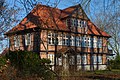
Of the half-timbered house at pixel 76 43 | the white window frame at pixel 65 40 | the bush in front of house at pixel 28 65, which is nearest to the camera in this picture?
Result: the bush in front of house at pixel 28 65

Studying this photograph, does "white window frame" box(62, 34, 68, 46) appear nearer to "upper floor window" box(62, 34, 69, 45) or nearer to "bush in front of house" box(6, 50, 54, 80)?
"upper floor window" box(62, 34, 69, 45)

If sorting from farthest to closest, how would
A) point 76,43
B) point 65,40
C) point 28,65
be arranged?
1. point 76,43
2. point 65,40
3. point 28,65

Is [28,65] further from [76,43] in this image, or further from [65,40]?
[76,43]

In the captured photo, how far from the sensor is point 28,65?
15.3m

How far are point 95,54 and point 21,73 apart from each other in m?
33.3

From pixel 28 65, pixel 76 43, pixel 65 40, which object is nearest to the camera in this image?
pixel 28 65

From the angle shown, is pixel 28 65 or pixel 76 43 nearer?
pixel 28 65

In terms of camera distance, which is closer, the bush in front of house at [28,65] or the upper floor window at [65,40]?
the bush in front of house at [28,65]

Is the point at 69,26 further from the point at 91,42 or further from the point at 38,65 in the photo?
the point at 38,65

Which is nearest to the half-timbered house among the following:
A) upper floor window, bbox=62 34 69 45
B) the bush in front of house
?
upper floor window, bbox=62 34 69 45

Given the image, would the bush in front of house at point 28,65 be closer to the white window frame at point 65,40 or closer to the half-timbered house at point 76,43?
the half-timbered house at point 76,43

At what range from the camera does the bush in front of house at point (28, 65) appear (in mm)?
13305

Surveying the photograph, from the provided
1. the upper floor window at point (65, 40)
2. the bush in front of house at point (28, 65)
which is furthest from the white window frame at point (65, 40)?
the bush in front of house at point (28, 65)

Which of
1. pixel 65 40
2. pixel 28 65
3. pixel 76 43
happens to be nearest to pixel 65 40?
pixel 65 40
